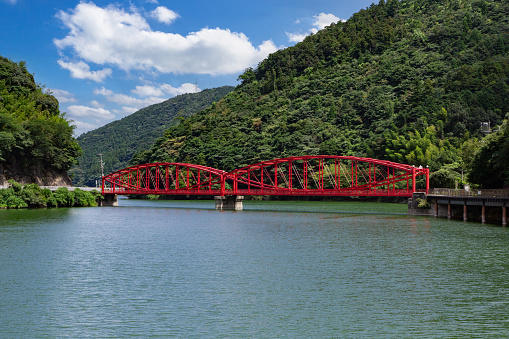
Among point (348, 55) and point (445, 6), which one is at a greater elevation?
point (445, 6)

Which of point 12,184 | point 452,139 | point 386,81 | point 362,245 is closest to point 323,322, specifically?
point 362,245

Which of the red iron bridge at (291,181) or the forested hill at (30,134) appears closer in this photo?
the red iron bridge at (291,181)

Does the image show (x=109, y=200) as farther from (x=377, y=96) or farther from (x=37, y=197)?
(x=377, y=96)

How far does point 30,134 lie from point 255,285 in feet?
222

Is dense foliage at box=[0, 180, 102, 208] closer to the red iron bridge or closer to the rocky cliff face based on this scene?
the rocky cliff face

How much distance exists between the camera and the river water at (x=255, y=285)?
61.8ft

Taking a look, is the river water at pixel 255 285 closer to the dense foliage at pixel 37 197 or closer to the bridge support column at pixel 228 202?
the dense foliage at pixel 37 197

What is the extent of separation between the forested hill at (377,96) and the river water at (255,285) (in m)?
48.4

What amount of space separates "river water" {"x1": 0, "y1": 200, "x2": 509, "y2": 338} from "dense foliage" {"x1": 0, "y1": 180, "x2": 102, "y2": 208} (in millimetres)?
30905

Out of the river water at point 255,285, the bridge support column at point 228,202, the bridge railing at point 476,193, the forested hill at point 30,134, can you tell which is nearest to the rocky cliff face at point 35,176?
the forested hill at point 30,134

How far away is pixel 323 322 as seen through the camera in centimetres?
1936

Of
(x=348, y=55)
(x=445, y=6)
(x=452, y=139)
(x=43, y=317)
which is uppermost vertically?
(x=445, y=6)

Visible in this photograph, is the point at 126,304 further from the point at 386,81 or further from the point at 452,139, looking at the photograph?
the point at 386,81

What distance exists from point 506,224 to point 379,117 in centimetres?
7813
